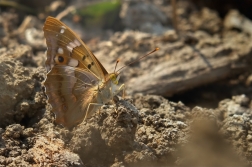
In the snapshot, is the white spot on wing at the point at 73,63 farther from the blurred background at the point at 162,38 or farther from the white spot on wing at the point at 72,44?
the blurred background at the point at 162,38

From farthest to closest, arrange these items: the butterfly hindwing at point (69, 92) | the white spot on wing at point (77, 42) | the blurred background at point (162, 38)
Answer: the blurred background at point (162, 38)
the white spot on wing at point (77, 42)
the butterfly hindwing at point (69, 92)

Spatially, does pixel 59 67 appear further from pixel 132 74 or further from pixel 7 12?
pixel 7 12

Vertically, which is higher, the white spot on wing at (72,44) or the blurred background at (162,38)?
the blurred background at (162,38)

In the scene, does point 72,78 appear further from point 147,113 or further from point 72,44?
point 147,113

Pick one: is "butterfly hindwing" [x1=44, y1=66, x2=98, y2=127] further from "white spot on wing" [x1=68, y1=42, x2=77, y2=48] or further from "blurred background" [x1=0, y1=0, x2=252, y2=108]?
"blurred background" [x1=0, y1=0, x2=252, y2=108]

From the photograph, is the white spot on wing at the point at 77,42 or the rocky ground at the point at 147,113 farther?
the white spot on wing at the point at 77,42

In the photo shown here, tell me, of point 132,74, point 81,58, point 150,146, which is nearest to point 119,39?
point 132,74

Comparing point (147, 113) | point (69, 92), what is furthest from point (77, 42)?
point (147, 113)

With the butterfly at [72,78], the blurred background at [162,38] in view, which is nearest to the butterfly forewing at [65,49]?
the butterfly at [72,78]
